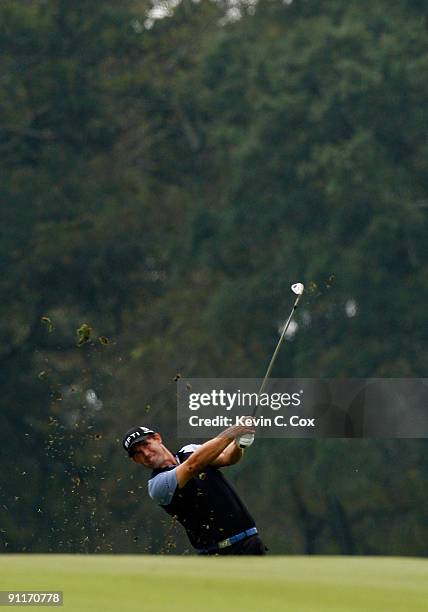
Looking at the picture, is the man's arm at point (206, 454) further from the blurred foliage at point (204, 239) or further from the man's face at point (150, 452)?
the blurred foliage at point (204, 239)

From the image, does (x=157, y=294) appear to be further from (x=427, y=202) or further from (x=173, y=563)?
(x=173, y=563)

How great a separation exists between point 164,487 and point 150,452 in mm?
402

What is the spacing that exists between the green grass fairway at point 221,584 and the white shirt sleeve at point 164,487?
1197mm

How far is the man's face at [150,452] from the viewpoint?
8952 mm

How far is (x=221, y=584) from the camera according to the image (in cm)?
625

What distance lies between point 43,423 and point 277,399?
14.2 feet

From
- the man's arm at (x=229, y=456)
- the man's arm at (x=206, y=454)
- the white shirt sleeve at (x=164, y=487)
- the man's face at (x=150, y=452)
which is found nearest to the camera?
the man's arm at (x=206, y=454)

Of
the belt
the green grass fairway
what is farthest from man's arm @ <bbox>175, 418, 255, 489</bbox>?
the green grass fairway

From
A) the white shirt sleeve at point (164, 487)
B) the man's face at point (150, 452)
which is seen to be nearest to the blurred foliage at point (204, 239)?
the man's face at point (150, 452)

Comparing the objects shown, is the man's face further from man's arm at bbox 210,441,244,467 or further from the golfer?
man's arm at bbox 210,441,244,467

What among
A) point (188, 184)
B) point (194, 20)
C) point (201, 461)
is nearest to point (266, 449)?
point (188, 184)

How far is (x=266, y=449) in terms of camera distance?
30.3 metres

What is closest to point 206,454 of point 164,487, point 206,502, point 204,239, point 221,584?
point 164,487

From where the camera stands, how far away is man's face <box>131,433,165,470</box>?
8952 mm
